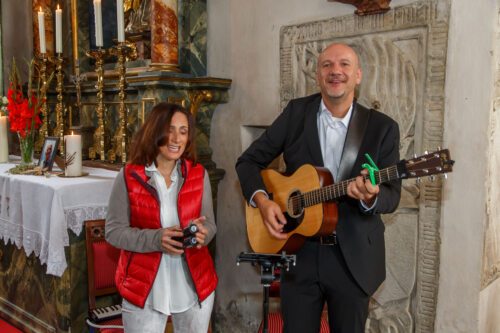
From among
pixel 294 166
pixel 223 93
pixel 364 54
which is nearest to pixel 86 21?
pixel 223 93

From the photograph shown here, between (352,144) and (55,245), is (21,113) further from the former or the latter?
(352,144)

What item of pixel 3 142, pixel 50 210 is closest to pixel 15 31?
pixel 3 142

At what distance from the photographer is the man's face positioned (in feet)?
6.63

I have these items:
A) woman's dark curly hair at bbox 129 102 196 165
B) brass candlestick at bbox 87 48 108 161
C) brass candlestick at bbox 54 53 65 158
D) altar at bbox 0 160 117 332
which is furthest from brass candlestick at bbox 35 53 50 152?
Result: woman's dark curly hair at bbox 129 102 196 165

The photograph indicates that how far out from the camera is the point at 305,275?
2064mm

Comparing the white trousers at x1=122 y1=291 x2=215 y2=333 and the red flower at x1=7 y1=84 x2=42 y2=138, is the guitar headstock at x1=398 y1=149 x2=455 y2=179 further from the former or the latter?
the red flower at x1=7 y1=84 x2=42 y2=138

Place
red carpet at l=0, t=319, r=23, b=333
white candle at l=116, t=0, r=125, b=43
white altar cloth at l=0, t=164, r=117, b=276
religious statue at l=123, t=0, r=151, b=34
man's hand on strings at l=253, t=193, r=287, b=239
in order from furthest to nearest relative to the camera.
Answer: religious statue at l=123, t=0, r=151, b=34 → red carpet at l=0, t=319, r=23, b=333 → white candle at l=116, t=0, r=125, b=43 → white altar cloth at l=0, t=164, r=117, b=276 → man's hand on strings at l=253, t=193, r=287, b=239

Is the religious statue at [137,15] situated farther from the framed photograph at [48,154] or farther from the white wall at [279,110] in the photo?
the framed photograph at [48,154]

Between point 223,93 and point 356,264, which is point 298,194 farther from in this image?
point 223,93

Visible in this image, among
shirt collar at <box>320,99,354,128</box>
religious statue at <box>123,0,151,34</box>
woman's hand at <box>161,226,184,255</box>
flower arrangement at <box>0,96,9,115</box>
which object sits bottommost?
woman's hand at <box>161,226,184,255</box>

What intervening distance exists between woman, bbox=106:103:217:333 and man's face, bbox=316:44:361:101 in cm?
64

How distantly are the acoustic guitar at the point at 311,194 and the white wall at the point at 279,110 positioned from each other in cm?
82

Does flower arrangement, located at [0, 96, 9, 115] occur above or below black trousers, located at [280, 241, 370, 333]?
above

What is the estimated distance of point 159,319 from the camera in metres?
2.13
